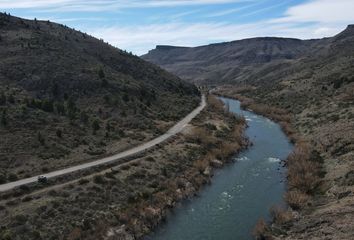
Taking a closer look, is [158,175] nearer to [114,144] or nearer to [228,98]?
[114,144]

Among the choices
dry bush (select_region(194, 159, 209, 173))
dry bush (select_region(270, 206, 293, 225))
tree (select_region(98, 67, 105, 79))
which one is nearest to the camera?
dry bush (select_region(270, 206, 293, 225))

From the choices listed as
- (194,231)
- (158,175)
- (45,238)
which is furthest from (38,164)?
(194,231)

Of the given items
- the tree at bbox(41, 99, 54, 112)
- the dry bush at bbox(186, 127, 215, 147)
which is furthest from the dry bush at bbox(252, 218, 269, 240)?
the tree at bbox(41, 99, 54, 112)

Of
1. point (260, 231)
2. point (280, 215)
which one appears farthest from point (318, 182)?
point (260, 231)

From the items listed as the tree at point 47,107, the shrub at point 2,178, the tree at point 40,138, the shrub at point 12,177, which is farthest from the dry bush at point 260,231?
the tree at point 47,107

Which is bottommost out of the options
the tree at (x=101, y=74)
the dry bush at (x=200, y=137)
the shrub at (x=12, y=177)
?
the shrub at (x=12, y=177)

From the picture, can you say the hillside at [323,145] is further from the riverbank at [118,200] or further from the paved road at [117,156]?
the paved road at [117,156]

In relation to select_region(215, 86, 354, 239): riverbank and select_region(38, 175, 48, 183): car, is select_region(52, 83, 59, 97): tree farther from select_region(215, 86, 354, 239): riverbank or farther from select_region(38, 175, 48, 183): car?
select_region(38, 175, 48, 183): car
